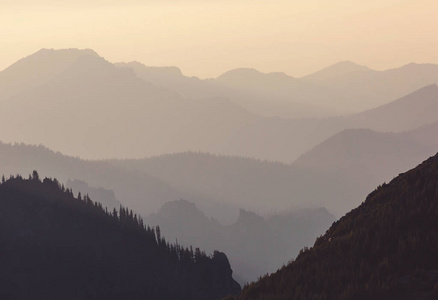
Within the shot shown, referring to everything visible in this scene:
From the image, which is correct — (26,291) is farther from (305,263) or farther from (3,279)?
(305,263)

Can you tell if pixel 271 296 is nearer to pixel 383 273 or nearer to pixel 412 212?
pixel 383 273

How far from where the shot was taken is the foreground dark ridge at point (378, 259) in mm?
27328

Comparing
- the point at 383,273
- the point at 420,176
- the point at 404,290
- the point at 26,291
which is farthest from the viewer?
the point at 26,291

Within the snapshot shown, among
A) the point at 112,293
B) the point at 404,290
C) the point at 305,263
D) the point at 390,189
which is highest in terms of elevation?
the point at 112,293

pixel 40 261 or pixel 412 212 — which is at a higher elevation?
pixel 40 261

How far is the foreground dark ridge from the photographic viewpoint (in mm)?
27328

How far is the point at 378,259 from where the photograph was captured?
97.5ft

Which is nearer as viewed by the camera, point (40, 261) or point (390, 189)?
point (390, 189)

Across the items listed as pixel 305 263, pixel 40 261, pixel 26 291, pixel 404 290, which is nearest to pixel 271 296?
pixel 305 263

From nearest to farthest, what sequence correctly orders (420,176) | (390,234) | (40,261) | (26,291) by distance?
(390,234) < (420,176) < (26,291) < (40,261)

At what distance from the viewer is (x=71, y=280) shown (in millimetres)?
190000

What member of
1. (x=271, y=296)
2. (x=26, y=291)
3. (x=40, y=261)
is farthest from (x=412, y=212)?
(x=40, y=261)

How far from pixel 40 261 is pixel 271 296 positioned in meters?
172

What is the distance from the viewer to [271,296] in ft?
97.3
